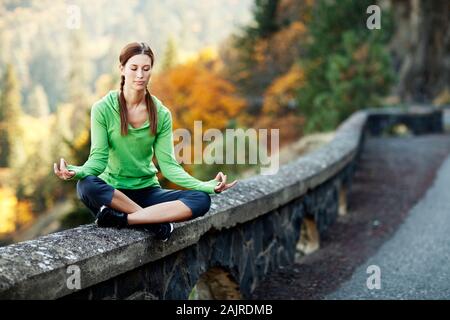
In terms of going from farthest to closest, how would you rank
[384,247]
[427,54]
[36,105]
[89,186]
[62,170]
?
[36,105]
[427,54]
[384,247]
[89,186]
[62,170]

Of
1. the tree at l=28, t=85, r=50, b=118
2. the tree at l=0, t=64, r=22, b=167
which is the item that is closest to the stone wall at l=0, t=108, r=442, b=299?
the tree at l=0, t=64, r=22, b=167

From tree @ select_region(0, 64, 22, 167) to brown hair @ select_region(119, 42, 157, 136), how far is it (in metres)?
67.7

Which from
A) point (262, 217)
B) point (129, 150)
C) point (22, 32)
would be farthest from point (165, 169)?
point (22, 32)

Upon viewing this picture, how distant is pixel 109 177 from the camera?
3656 mm

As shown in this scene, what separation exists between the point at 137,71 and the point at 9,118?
68.8 meters

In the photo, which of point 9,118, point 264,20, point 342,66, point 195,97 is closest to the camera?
point 342,66

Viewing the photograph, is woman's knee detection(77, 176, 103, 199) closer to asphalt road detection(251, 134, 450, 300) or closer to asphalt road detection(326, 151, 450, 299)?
asphalt road detection(251, 134, 450, 300)

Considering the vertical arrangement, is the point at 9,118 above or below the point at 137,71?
below

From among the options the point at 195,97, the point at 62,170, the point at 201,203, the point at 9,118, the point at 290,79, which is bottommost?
the point at 9,118

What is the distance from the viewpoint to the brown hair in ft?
Answer: 11.2

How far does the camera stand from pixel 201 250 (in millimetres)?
4305

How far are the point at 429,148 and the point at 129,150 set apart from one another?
520 inches

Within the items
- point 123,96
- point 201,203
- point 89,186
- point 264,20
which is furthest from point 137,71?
point 264,20

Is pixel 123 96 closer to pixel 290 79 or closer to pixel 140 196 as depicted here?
pixel 140 196
